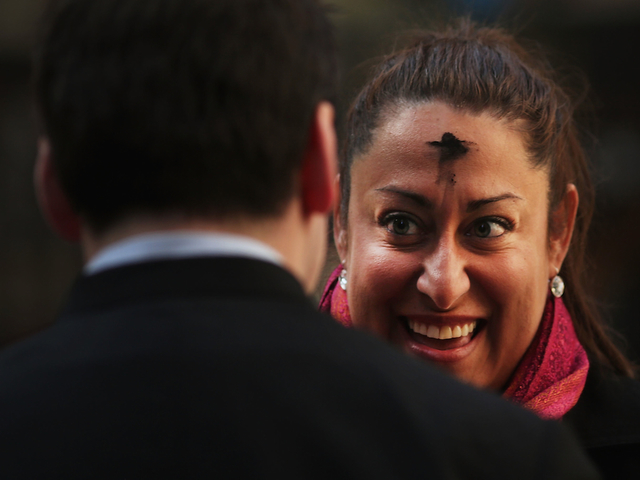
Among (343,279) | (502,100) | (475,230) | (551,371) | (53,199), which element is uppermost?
(502,100)

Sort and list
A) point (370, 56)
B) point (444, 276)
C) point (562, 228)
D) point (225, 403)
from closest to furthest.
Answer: point (225, 403)
point (444, 276)
point (562, 228)
point (370, 56)

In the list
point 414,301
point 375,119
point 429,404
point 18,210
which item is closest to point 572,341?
point 414,301

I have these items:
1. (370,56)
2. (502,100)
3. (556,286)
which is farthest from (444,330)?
(370,56)

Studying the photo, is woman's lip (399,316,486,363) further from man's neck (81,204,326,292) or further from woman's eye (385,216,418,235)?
man's neck (81,204,326,292)

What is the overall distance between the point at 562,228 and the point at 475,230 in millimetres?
310

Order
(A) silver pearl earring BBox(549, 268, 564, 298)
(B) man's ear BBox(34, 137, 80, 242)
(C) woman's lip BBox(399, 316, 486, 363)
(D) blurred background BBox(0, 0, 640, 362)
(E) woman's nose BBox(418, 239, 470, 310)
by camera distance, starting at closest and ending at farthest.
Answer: (B) man's ear BBox(34, 137, 80, 242), (E) woman's nose BBox(418, 239, 470, 310), (C) woman's lip BBox(399, 316, 486, 363), (A) silver pearl earring BBox(549, 268, 564, 298), (D) blurred background BBox(0, 0, 640, 362)

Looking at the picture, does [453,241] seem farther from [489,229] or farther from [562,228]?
[562,228]

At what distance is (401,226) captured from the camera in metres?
2.17

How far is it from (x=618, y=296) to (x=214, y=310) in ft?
21.3

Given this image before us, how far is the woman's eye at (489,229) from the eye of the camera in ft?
6.99

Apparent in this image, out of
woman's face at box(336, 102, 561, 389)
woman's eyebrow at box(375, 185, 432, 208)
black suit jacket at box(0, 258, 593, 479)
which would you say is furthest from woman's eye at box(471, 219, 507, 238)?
black suit jacket at box(0, 258, 593, 479)

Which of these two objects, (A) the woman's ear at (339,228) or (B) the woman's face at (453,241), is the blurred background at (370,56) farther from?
(B) the woman's face at (453,241)

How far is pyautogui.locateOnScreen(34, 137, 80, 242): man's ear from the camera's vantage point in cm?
116

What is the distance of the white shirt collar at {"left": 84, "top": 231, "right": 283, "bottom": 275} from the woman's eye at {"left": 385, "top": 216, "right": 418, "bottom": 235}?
1.12m
